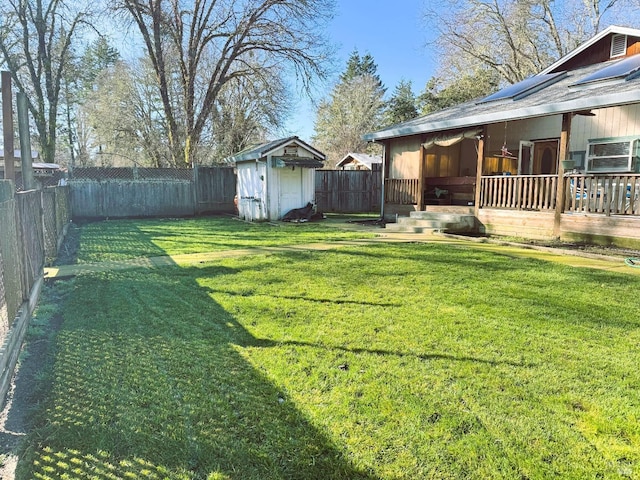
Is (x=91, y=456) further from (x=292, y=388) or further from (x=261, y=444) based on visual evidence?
(x=292, y=388)

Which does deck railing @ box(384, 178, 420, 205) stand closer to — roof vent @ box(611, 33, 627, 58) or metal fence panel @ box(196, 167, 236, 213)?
roof vent @ box(611, 33, 627, 58)

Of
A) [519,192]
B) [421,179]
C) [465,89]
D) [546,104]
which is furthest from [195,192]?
[465,89]

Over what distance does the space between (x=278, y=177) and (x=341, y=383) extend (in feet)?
38.0

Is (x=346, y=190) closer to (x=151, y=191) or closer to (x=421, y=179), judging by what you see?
(x=421, y=179)

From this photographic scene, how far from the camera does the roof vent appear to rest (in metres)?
10.9

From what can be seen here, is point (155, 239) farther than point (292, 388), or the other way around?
point (155, 239)

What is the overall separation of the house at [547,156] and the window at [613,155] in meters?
0.02

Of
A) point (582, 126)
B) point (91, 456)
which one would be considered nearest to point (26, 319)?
point (91, 456)

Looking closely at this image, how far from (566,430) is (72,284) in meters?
5.42

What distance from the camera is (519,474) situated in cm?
188

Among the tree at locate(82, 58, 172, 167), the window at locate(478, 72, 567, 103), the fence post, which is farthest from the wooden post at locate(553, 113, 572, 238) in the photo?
the tree at locate(82, 58, 172, 167)

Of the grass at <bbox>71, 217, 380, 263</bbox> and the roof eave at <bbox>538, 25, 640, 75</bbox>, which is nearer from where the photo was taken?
the grass at <bbox>71, 217, 380, 263</bbox>

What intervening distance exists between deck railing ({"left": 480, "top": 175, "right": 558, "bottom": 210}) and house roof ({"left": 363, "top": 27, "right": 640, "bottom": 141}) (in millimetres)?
1386

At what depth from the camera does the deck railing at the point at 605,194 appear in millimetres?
7582
